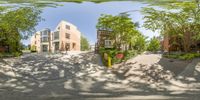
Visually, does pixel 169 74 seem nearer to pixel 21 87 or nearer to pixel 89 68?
pixel 89 68

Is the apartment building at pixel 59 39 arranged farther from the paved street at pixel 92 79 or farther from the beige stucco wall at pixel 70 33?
the paved street at pixel 92 79

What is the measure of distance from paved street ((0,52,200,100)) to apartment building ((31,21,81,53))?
1.53 m

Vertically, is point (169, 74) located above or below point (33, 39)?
below

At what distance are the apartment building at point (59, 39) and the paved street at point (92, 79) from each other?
1.53 m

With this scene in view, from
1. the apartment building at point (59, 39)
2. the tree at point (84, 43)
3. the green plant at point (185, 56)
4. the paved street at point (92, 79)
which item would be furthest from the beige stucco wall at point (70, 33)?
the green plant at point (185, 56)

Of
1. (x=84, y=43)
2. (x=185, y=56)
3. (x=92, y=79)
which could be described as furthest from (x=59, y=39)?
(x=185, y=56)

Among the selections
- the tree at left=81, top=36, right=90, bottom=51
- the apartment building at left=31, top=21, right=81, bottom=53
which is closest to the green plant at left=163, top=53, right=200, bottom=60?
the tree at left=81, top=36, right=90, bottom=51

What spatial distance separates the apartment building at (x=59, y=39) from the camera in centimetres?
763

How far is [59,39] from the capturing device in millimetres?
8180

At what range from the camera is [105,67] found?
18.2 meters

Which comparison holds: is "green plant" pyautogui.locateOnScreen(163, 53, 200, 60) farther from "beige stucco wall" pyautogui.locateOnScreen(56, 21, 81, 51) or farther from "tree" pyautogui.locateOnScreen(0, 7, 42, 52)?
"beige stucco wall" pyautogui.locateOnScreen(56, 21, 81, 51)

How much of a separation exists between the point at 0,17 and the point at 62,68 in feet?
25.3

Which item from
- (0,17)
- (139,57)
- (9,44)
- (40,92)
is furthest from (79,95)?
(139,57)

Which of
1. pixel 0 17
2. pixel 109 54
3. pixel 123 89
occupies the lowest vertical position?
pixel 123 89
